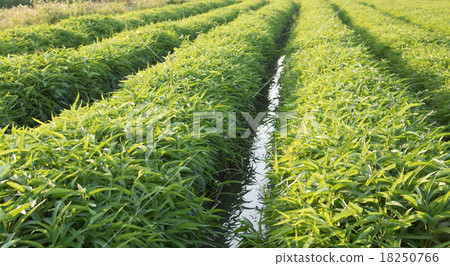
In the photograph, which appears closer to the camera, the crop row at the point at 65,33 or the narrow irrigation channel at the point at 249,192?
the narrow irrigation channel at the point at 249,192

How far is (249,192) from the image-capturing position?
2564mm

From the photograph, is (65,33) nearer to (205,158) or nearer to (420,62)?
(205,158)

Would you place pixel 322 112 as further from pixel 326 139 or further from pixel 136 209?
pixel 136 209

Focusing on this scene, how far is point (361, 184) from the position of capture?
5.80 ft

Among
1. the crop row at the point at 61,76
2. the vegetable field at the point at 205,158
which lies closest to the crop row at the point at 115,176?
the vegetable field at the point at 205,158

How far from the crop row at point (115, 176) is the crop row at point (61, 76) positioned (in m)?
0.66

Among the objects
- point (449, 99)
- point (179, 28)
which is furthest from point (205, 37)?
point (449, 99)

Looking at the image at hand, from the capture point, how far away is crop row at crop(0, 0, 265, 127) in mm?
3193

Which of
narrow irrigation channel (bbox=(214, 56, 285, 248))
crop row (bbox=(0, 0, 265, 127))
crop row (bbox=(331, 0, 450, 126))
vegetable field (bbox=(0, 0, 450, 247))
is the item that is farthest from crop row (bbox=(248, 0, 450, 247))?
crop row (bbox=(0, 0, 265, 127))

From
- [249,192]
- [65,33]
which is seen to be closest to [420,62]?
[249,192]

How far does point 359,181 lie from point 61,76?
3403 mm

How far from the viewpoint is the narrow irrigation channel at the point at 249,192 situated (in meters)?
2.15

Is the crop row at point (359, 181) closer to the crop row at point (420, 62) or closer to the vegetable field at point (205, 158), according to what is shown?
the vegetable field at point (205, 158)

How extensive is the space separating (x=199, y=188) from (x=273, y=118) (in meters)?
1.41
